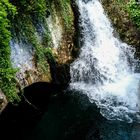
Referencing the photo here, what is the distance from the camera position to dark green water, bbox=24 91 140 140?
37.5 feet

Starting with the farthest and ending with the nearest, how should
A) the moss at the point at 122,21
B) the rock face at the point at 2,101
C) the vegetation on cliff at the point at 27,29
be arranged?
the moss at the point at 122,21
the rock face at the point at 2,101
the vegetation on cliff at the point at 27,29

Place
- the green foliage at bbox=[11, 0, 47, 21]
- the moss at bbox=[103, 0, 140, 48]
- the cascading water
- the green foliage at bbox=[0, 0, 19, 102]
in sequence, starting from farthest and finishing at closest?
the moss at bbox=[103, 0, 140, 48]
the cascading water
the green foliage at bbox=[11, 0, 47, 21]
the green foliage at bbox=[0, 0, 19, 102]

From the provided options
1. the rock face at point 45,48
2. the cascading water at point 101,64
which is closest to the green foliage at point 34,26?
the rock face at point 45,48

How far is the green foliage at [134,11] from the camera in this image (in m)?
15.3

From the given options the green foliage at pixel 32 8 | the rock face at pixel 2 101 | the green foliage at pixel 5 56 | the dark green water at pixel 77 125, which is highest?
the green foliage at pixel 32 8

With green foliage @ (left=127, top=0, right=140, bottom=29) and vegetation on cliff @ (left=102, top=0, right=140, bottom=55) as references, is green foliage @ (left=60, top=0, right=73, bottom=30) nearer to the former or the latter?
vegetation on cliff @ (left=102, top=0, right=140, bottom=55)

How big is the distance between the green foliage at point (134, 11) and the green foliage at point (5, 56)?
6.23 meters

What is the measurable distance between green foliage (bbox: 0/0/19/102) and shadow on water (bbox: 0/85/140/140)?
1146 mm

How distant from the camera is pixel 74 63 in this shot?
47.8 ft

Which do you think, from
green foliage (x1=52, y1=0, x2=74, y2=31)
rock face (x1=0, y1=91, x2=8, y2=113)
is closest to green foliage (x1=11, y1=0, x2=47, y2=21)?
green foliage (x1=52, y1=0, x2=74, y2=31)

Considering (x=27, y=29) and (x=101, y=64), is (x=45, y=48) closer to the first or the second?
(x=27, y=29)

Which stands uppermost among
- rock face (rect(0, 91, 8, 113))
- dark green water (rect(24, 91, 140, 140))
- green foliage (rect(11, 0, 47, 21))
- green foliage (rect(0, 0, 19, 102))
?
green foliage (rect(11, 0, 47, 21))

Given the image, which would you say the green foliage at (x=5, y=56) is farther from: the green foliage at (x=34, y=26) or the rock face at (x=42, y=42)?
the green foliage at (x=34, y=26)

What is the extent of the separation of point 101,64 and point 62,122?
3454 mm
